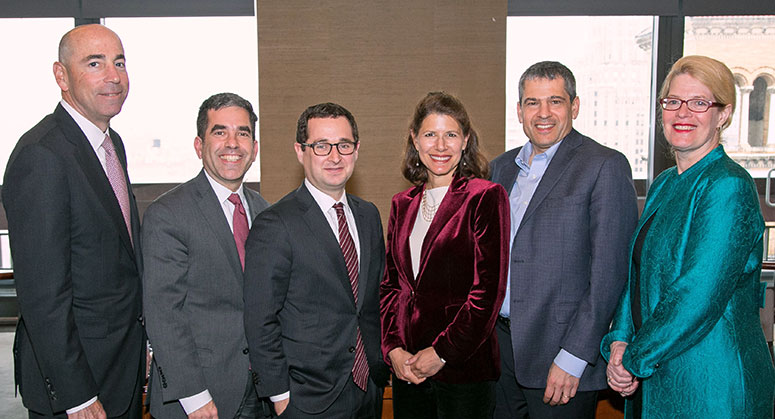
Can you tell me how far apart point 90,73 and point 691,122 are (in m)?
2.22

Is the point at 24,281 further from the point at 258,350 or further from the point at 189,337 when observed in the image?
the point at 258,350

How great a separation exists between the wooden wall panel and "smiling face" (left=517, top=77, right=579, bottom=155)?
2.64 meters

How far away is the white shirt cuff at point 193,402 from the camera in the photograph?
2025mm

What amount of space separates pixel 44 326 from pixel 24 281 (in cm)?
17

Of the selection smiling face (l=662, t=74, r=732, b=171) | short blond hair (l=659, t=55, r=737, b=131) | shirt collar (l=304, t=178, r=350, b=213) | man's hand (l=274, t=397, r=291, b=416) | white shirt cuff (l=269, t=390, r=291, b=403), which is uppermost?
short blond hair (l=659, t=55, r=737, b=131)

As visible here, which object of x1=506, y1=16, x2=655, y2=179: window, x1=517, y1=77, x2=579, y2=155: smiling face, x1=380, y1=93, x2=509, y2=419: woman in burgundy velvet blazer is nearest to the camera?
x1=380, y1=93, x2=509, y2=419: woman in burgundy velvet blazer

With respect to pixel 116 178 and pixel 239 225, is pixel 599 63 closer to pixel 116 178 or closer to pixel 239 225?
pixel 239 225

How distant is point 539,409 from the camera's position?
2.24 metres

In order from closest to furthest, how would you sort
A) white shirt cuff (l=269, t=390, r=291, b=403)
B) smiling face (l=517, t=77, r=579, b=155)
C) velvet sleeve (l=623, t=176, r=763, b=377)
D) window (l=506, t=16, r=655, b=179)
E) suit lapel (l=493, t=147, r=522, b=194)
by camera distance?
velvet sleeve (l=623, t=176, r=763, b=377), white shirt cuff (l=269, t=390, r=291, b=403), smiling face (l=517, t=77, r=579, b=155), suit lapel (l=493, t=147, r=522, b=194), window (l=506, t=16, r=655, b=179)

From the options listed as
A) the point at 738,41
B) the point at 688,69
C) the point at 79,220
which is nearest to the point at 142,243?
the point at 79,220

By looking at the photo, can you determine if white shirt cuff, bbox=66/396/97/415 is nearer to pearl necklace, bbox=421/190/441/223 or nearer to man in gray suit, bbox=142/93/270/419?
man in gray suit, bbox=142/93/270/419

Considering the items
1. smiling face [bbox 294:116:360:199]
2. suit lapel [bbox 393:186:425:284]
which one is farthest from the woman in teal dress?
smiling face [bbox 294:116:360:199]

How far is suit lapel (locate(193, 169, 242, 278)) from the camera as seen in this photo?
2113 mm

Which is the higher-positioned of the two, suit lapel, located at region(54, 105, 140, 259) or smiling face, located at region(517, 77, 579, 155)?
smiling face, located at region(517, 77, 579, 155)
